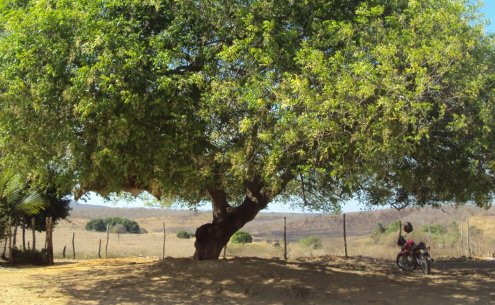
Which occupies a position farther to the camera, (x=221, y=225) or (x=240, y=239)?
(x=240, y=239)

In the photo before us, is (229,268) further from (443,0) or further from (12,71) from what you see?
(443,0)

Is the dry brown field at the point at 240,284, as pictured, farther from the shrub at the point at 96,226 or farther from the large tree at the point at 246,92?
the shrub at the point at 96,226

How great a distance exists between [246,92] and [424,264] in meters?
8.38

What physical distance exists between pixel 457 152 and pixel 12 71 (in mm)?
8458

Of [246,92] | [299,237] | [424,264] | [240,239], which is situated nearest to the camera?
[246,92]

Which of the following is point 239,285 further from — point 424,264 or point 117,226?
point 117,226

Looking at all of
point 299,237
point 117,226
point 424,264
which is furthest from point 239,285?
point 117,226

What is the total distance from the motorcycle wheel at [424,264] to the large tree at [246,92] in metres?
4.20

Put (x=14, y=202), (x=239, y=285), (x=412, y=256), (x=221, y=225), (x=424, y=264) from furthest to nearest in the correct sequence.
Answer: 1. (x=14, y=202)
2. (x=412, y=256)
3. (x=424, y=264)
4. (x=221, y=225)
5. (x=239, y=285)

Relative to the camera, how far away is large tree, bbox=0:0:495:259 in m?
9.37

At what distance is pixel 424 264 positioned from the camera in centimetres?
1549

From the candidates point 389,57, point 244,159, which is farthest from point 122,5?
point 389,57

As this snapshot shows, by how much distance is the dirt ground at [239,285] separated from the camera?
39.7ft

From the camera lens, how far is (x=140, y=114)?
33.6 ft
